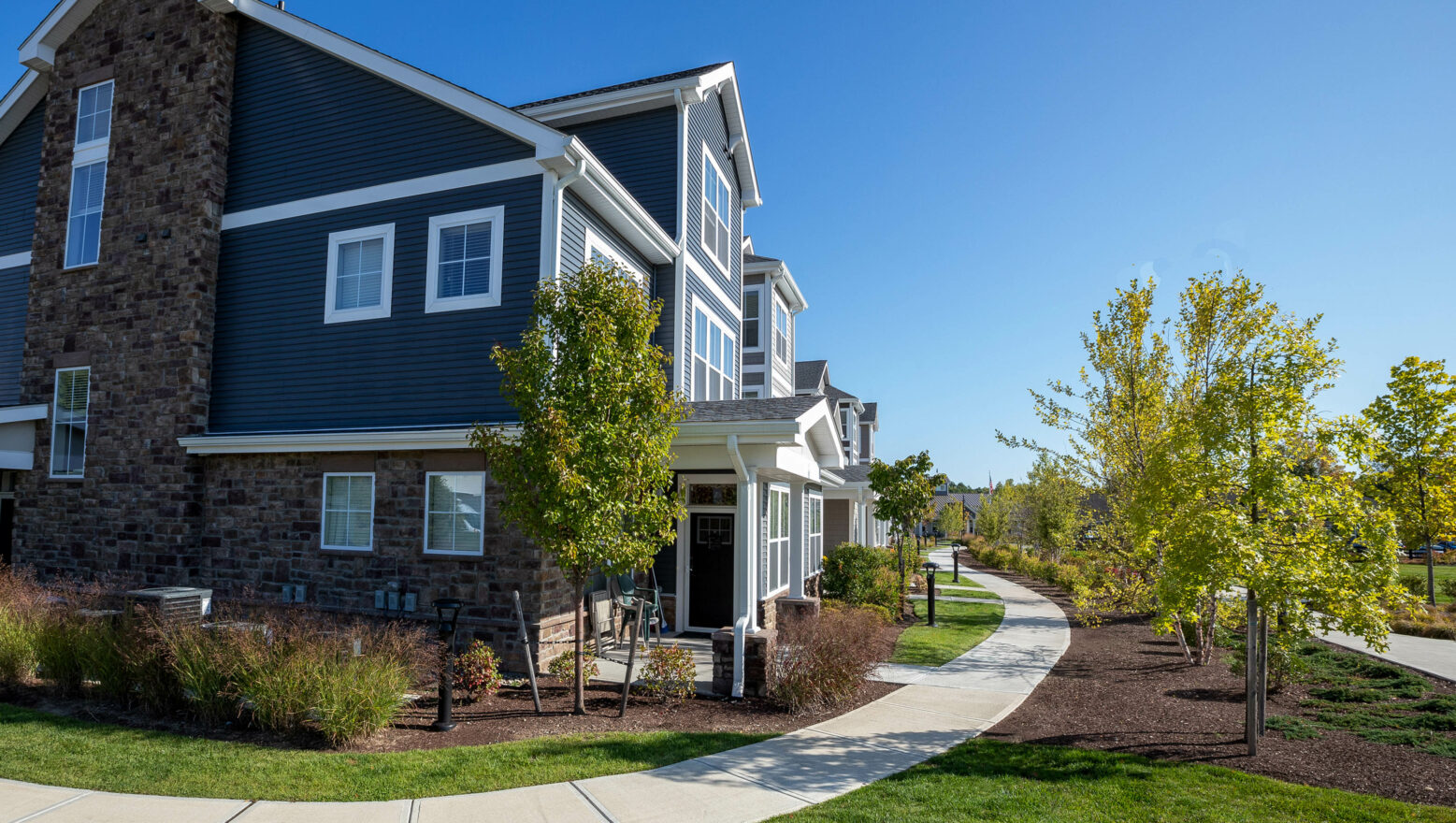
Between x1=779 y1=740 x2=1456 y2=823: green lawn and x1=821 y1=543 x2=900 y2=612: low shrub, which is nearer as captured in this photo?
x1=779 y1=740 x2=1456 y2=823: green lawn

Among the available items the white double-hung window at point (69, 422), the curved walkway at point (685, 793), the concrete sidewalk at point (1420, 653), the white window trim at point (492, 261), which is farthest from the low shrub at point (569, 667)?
the concrete sidewalk at point (1420, 653)

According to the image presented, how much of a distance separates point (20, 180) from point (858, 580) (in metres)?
18.8

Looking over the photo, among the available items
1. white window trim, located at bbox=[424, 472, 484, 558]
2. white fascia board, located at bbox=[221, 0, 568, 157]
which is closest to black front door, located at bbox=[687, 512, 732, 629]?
white window trim, located at bbox=[424, 472, 484, 558]

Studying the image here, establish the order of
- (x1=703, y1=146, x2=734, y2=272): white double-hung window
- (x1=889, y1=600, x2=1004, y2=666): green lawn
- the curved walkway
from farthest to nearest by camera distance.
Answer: (x1=703, y1=146, x2=734, y2=272): white double-hung window
(x1=889, y1=600, x2=1004, y2=666): green lawn
the curved walkway

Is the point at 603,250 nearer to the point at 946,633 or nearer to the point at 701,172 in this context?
the point at 701,172

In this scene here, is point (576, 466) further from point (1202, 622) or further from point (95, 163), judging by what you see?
point (95, 163)

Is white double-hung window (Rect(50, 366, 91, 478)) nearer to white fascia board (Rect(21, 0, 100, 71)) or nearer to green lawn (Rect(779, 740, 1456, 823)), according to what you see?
white fascia board (Rect(21, 0, 100, 71))

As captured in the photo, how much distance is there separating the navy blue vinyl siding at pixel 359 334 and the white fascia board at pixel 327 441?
40 cm

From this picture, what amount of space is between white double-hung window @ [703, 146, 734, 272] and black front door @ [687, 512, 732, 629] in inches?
210

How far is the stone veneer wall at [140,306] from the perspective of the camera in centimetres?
1224

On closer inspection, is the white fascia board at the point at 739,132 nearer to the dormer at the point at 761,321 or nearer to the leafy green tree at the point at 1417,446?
the dormer at the point at 761,321

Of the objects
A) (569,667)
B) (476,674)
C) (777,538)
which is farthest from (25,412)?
(777,538)

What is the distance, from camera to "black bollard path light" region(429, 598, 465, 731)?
7531 millimetres

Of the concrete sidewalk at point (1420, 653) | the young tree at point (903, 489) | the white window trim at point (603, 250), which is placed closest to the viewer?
the white window trim at point (603, 250)
